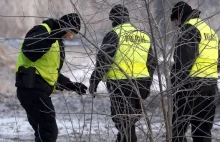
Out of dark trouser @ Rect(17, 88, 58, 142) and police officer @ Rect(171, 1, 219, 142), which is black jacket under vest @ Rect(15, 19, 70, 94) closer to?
dark trouser @ Rect(17, 88, 58, 142)

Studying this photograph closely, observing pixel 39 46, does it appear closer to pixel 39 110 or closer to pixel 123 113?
pixel 39 110

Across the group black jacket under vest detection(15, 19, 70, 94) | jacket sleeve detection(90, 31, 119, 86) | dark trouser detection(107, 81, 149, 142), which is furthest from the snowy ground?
jacket sleeve detection(90, 31, 119, 86)

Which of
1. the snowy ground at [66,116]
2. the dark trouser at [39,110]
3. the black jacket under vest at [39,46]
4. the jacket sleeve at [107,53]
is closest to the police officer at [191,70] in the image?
the snowy ground at [66,116]

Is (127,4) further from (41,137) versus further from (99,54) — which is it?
(41,137)

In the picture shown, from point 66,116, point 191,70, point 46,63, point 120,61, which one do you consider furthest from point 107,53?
point 66,116

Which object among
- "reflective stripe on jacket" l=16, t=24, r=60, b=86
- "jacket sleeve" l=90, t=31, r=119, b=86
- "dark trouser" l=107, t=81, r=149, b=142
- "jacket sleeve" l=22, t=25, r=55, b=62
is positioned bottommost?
"dark trouser" l=107, t=81, r=149, b=142

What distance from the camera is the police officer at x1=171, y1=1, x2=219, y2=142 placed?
15.8ft

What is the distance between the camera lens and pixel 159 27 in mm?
4312

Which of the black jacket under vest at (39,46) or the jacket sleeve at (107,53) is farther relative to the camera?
the black jacket under vest at (39,46)

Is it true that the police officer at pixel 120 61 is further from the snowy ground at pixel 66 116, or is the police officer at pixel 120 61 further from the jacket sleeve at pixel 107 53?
the snowy ground at pixel 66 116

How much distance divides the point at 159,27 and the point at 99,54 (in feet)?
1.53

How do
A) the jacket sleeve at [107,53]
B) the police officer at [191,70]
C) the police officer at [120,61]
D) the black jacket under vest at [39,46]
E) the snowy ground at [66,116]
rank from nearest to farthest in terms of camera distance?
the police officer at [120,61], the jacket sleeve at [107,53], the police officer at [191,70], the black jacket under vest at [39,46], the snowy ground at [66,116]

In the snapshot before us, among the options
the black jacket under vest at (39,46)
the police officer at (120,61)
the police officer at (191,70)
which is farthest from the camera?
the black jacket under vest at (39,46)

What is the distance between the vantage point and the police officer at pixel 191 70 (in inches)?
189
